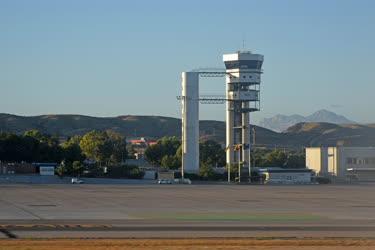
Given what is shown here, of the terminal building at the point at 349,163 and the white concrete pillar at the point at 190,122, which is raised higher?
the white concrete pillar at the point at 190,122

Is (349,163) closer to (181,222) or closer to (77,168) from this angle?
(77,168)

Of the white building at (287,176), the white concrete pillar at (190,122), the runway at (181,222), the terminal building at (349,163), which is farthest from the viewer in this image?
the terminal building at (349,163)

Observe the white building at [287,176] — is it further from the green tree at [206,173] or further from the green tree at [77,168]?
the green tree at [77,168]

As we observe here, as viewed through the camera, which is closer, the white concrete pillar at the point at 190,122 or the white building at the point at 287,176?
the white building at the point at 287,176

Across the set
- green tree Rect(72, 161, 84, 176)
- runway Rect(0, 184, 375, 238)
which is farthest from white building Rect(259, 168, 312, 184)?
runway Rect(0, 184, 375, 238)
